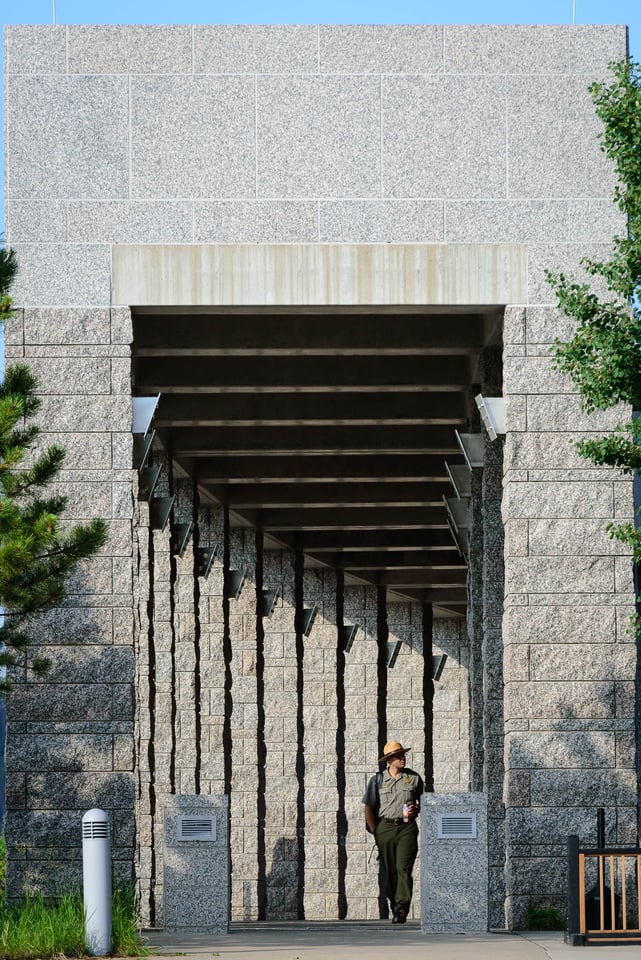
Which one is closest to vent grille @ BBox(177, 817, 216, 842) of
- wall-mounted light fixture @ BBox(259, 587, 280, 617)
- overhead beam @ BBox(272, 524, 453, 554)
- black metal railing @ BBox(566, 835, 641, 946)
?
black metal railing @ BBox(566, 835, 641, 946)

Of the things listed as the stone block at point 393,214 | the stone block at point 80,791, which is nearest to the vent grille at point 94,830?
the stone block at point 80,791

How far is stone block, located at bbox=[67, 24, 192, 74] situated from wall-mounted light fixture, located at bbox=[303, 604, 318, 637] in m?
18.9

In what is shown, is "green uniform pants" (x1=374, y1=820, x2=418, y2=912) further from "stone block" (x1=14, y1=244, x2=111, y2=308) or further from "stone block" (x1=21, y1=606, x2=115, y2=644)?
"stone block" (x1=14, y1=244, x2=111, y2=308)

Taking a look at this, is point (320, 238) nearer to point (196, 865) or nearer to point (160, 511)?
point (196, 865)

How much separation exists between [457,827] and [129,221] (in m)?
6.45

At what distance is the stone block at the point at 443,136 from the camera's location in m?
16.1

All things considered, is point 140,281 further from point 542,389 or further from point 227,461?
point 227,461

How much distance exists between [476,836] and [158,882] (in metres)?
11.4

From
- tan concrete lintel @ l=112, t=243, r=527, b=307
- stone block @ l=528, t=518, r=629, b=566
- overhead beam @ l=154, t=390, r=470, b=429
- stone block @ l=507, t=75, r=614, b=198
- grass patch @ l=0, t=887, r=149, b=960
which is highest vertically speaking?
stone block @ l=507, t=75, r=614, b=198

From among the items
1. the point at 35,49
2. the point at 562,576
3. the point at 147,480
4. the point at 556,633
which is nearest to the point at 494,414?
the point at 562,576

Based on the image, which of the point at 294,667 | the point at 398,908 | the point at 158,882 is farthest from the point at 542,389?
the point at 294,667

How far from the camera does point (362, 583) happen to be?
36.0 metres

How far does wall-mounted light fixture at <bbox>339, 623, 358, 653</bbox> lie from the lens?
34.8 meters

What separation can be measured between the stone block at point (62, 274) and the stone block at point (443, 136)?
285cm
